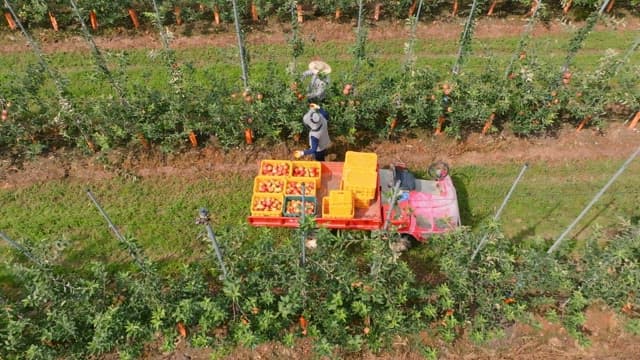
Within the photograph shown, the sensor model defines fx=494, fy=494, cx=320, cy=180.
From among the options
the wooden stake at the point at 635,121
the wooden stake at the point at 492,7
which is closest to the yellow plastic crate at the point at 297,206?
the wooden stake at the point at 635,121

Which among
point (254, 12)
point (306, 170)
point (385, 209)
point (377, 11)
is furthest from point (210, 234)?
point (377, 11)

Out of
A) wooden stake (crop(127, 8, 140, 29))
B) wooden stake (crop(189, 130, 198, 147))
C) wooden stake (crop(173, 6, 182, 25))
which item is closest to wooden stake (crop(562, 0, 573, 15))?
wooden stake (crop(173, 6, 182, 25))

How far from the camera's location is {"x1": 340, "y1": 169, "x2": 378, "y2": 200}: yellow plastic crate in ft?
29.1

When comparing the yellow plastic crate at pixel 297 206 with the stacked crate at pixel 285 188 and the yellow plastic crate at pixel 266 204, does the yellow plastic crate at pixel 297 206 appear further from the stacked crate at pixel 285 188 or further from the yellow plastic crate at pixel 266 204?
the yellow plastic crate at pixel 266 204

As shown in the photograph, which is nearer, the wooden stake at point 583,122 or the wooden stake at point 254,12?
the wooden stake at point 583,122

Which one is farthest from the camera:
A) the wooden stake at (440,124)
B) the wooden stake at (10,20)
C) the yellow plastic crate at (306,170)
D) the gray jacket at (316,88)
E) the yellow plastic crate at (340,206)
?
the wooden stake at (10,20)

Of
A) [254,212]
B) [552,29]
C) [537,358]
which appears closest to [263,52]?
[254,212]

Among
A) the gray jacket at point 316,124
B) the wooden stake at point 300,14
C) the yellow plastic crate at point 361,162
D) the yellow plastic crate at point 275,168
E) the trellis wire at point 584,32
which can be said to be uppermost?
the trellis wire at point 584,32

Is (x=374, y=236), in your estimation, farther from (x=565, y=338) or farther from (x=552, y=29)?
(x=552, y=29)

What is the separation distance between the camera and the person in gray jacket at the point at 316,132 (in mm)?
9727

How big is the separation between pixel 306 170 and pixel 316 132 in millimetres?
844

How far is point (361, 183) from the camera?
8875 mm

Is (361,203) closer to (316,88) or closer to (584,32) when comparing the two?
(316,88)

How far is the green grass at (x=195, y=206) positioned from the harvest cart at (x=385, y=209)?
77 centimetres
